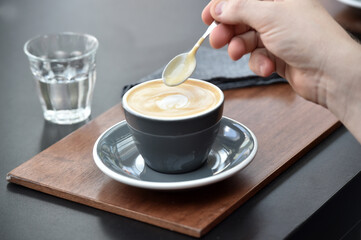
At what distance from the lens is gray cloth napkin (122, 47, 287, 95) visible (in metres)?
1.34

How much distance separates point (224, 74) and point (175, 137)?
0.46 meters

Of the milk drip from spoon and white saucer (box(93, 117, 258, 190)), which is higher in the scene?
the milk drip from spoon

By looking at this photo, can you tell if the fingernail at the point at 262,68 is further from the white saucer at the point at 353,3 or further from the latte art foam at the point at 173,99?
the white saucer at the point at 353,3

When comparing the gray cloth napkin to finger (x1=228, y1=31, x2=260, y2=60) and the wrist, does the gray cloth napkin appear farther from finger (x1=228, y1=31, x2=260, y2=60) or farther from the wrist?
the wrist

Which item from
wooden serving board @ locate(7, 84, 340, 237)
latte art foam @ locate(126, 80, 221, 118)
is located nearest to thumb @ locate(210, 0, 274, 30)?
latte art foam @ locate(126, 80, 221, 118)

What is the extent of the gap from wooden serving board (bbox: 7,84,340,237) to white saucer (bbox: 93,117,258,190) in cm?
3

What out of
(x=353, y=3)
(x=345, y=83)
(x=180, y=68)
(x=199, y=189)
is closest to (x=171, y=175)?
(x=199, y=189)

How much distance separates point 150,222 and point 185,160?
123mm

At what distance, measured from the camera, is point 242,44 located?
1160 mm

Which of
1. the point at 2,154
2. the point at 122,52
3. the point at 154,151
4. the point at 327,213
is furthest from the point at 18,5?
the point at 327,213

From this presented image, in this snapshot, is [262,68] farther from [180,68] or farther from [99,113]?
[99,113]

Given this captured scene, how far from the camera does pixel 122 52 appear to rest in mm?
1564

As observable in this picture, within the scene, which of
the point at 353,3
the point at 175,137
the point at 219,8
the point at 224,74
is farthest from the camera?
the point at 353,3

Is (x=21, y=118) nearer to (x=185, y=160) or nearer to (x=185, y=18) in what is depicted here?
(x=185, y=160)
